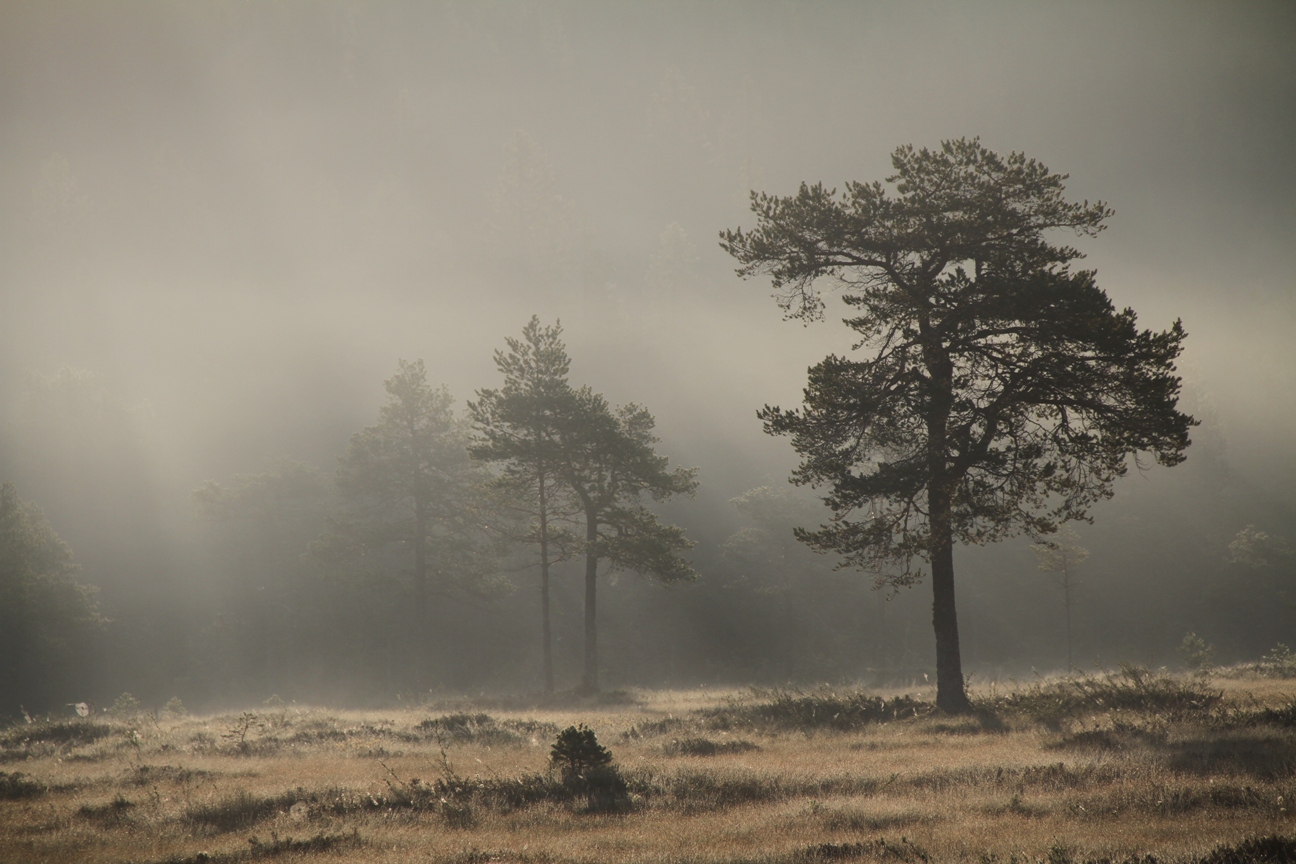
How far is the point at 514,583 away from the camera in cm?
4678

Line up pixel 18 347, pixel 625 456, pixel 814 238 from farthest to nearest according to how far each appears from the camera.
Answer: pixel 18 347, pixel 625 456, pixel 814 238

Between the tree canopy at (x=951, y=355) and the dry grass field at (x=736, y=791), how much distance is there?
4.12 metres

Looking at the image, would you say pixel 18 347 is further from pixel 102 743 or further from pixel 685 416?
pixel 102 743

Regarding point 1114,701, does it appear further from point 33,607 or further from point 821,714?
point 33,607

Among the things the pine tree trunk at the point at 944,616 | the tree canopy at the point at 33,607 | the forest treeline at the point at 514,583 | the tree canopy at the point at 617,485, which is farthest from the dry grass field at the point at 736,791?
the tree canopy at the point at 33,607

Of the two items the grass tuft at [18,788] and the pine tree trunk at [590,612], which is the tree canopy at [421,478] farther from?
the grass tuft at [18,788]

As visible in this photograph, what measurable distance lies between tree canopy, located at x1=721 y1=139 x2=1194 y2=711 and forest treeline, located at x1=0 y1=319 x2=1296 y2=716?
1196 centimetres

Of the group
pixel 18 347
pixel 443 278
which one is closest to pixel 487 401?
pixel 443 278

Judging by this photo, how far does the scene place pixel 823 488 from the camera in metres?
56.4

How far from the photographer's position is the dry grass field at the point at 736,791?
23.9 ft

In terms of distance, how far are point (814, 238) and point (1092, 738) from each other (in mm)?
11378

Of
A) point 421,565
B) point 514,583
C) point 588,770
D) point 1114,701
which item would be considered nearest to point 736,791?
point 588,770

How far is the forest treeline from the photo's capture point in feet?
97.4

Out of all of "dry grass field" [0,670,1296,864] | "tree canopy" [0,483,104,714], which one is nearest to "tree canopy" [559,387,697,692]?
"dry grass field" [0,670,1296,864]
